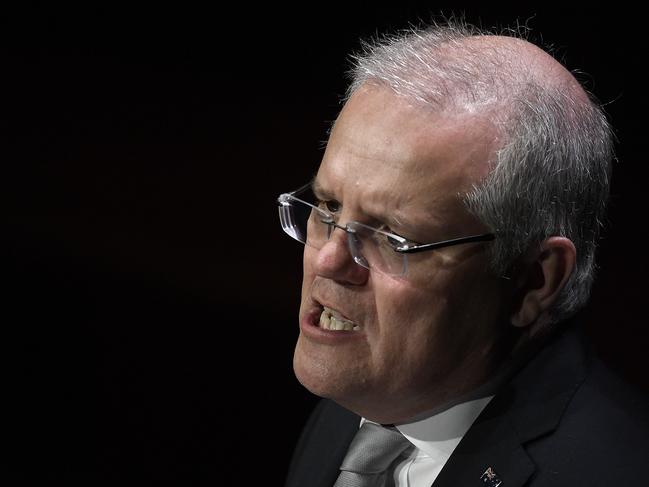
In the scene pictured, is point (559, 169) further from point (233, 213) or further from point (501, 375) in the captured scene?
point (233, 213)

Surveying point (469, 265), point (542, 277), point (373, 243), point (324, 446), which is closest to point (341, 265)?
point (373, 243)

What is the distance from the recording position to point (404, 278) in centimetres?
182

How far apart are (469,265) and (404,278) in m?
0.12

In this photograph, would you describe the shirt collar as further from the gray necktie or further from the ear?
the ear

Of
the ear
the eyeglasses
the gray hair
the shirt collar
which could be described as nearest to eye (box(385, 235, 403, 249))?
the eyeglasses

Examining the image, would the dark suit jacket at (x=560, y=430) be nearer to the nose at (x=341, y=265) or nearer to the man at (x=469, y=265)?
the man at (x=469, y=265)

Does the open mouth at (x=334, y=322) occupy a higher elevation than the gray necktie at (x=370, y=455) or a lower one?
higher

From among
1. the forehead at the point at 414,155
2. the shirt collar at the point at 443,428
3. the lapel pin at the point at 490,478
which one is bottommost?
the lapel pin at the point at 490,478

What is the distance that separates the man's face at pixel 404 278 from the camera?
1.77 meters

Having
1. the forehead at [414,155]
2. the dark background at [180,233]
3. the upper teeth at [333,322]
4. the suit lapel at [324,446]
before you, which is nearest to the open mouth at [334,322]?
the upper teeth at [333,322]

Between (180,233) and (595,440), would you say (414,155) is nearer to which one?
(595,440)

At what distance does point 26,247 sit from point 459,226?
2.94 meters

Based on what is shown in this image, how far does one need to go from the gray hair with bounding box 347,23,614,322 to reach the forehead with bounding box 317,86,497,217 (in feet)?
0.08

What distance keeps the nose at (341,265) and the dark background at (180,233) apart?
5.27 feet
